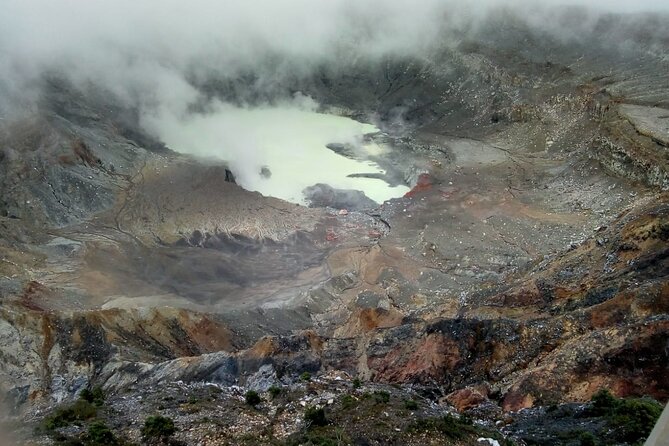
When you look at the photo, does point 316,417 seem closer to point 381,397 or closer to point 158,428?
point 381,397

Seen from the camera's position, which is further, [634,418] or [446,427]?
[446,427]

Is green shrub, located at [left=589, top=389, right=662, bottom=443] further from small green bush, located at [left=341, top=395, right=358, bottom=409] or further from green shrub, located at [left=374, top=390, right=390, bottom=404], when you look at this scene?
small green bush, located at [left=341, top=395, right=358, bottom=409]

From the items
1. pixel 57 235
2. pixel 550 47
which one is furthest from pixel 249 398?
→ pixel 550 47

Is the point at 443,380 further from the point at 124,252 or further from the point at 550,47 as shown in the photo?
the point at 550,47

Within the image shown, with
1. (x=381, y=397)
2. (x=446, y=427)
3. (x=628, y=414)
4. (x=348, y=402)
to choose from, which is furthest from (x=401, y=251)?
(x=628, y=414)

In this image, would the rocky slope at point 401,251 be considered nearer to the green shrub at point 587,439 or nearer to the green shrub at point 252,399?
the green shrub at point 252,399

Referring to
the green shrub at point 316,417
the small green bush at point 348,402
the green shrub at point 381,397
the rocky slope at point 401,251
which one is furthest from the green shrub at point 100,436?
the green shrub at point 381,397
